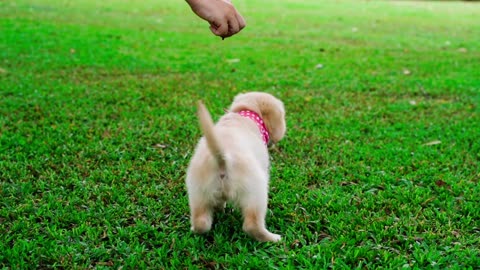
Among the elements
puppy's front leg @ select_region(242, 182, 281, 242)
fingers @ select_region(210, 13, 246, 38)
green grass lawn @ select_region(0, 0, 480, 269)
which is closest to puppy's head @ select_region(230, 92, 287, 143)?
green grass lawn @ select_region(0, 0, 480, 269)

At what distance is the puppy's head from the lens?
12.1 ft

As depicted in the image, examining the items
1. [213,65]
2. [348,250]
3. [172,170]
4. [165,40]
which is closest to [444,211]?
[348,250]

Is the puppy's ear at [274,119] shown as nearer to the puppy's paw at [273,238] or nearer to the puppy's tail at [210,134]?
the puppy's paw at [273,238]

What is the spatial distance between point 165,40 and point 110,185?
6.94 m

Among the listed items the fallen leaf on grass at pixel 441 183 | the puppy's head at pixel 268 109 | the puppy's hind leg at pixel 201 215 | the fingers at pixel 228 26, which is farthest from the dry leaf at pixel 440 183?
the fingers at pixel 228 26

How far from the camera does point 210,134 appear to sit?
2.66 m

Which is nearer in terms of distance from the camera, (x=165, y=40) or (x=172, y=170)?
(x=172, y=170)

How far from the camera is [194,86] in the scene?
22.3 ft

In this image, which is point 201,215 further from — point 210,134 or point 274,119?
point 274,119

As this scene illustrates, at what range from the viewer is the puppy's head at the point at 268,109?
368 cm

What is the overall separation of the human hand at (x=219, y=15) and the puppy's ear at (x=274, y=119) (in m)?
0.85

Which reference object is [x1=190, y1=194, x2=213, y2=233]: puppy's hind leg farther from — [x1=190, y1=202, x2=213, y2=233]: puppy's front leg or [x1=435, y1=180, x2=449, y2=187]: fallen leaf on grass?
[x1=435, y1=180, x2=449, y2=187]: fallen leaf on grass

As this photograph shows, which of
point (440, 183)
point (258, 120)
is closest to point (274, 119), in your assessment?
point (258, 120)

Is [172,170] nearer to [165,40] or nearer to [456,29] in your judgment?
[165,40]
